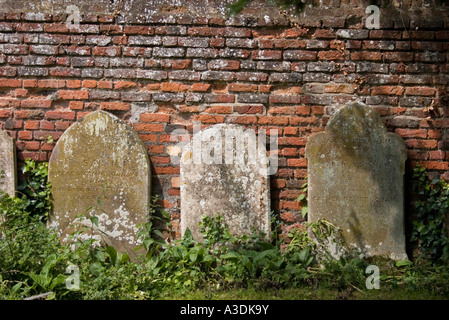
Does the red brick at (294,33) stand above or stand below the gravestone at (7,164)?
above

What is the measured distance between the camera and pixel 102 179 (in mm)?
4465

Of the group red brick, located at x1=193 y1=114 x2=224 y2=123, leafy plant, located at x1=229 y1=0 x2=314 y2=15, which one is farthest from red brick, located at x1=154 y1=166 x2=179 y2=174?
leafy plant, located at x1=229 y1=0 x2=314 y2=15

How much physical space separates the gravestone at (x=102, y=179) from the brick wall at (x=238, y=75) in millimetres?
200

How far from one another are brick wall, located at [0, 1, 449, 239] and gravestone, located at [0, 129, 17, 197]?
0.16 m

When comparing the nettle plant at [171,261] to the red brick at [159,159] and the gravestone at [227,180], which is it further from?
the red brick at [159,159]

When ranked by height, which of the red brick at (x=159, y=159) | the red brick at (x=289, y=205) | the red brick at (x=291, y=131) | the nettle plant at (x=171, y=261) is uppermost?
the red brick at (x=291, y=131)

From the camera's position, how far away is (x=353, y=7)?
182 inches

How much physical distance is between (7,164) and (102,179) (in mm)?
1008

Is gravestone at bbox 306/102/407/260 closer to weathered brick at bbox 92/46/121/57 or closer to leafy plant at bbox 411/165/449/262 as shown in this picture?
leafy plant at bbox 411/165/449/262

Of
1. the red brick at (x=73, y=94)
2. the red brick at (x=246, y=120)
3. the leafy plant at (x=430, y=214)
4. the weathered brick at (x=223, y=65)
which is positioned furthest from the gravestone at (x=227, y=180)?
the leafy plant at (x=430, y=214)

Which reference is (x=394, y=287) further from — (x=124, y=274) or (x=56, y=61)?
(x=56, y=61)

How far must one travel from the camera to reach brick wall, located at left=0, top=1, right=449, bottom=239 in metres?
4.59

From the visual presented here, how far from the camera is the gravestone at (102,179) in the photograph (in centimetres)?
443

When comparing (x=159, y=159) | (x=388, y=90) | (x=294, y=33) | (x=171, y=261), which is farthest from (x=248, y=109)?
(x=171, y=261)
